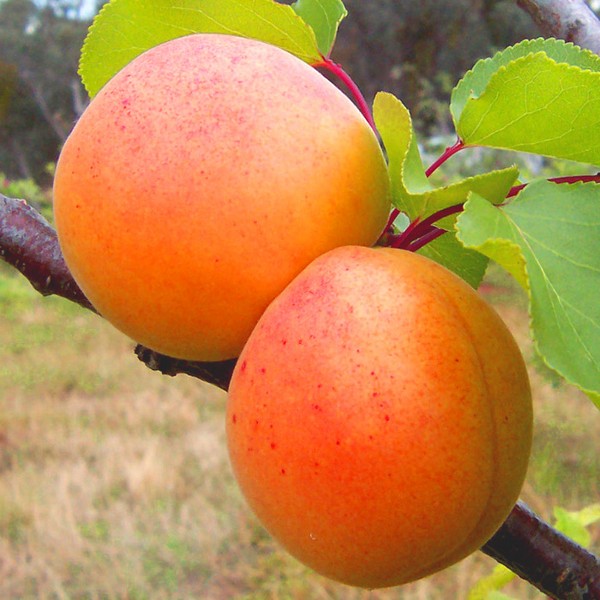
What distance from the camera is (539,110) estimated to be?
0.38 metres

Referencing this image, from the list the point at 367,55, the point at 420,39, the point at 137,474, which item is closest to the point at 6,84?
the point at 367,55

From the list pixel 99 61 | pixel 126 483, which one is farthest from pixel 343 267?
pixel 126 483

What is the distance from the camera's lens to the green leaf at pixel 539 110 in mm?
376

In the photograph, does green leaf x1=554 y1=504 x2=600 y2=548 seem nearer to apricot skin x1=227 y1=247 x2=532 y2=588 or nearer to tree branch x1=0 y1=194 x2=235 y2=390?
apricot skin x1=227 y1=247 x2=532 y2=588

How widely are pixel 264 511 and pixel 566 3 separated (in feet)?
1.59

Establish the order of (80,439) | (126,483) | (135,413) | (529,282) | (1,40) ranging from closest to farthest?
(529,282)
(126,483)
(80,439)
(135,413)
(1,40)

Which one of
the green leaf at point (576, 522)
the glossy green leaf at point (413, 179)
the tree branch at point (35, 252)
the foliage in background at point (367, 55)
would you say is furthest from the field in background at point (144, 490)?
the foliage in background at point (367, 55)

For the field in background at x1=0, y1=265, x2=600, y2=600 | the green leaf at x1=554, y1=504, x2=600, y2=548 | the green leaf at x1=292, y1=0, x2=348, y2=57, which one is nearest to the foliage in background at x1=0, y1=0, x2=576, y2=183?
the field in background at x1=0, y1=265, x2=600, y2=600

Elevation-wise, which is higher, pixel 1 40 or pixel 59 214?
pixel 59 214

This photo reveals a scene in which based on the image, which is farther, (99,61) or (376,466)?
(99,61)

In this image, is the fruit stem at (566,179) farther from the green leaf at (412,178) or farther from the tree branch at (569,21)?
the tree branch at (569,21)

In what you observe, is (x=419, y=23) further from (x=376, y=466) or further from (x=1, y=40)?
(x=376, y=466)

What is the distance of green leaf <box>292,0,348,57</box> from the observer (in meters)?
0.51

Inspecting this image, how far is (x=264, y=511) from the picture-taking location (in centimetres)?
39
